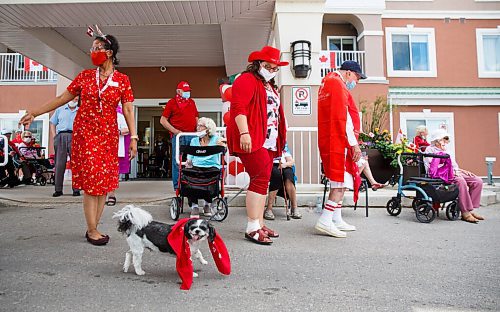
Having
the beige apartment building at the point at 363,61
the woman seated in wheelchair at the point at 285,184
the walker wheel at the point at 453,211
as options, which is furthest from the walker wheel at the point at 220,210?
the beige apartment building at the point at 363,61

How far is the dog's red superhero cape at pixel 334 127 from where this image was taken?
367 centimetres

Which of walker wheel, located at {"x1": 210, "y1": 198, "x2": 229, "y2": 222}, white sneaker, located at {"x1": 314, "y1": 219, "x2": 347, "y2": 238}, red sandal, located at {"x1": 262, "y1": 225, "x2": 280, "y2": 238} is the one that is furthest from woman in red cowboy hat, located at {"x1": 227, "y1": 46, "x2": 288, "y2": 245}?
walker wheel, located at {"x1": 210, "y1": 198, "x2": 229, "y2": 222}

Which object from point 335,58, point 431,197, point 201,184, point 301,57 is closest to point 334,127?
point 201,184

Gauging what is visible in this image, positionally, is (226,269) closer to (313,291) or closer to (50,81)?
(313,291)

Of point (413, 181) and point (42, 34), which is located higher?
point (42, 34)

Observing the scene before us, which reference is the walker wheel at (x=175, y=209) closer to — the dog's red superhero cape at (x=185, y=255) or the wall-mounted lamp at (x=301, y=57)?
the dog's red superhero cape at (x=185, y=255)

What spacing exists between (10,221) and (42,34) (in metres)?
4.81

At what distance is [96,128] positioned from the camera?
320 cm

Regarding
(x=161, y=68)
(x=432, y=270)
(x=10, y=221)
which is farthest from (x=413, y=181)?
(x=161, y=68)

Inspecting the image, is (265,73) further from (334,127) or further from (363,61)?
(363,61)

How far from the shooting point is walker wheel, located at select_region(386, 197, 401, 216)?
494 cm

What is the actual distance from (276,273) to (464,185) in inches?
130

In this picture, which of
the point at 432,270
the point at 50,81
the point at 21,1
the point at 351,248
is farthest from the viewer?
the point at 50,81

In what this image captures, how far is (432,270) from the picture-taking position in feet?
8.81
